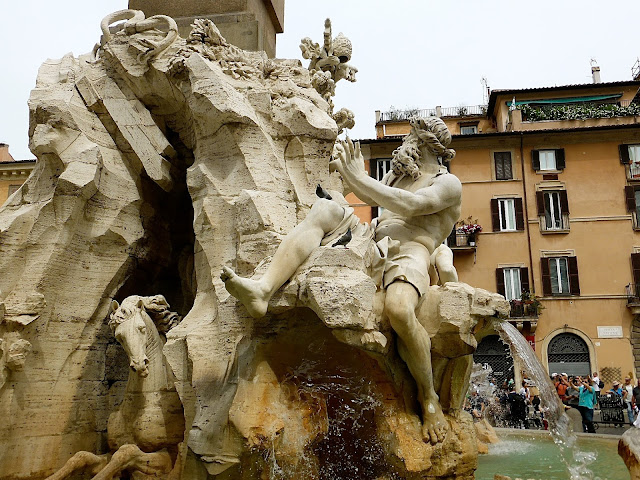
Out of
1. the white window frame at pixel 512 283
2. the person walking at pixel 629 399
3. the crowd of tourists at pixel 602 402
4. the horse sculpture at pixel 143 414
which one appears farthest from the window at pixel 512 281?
the horse sculpture at pixel 143 414

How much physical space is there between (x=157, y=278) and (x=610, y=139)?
871 inches

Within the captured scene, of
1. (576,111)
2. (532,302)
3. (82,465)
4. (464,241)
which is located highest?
(576,111)

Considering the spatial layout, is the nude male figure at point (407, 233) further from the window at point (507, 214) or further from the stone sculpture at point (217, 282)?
the window at point (507, 214)

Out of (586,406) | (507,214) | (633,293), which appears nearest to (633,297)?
(633,293)

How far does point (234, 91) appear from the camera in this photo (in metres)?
5.61

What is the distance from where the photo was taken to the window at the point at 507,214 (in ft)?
77.9

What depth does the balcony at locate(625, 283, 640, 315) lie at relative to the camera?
2194 centimetres

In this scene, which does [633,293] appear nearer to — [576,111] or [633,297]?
[633,297]

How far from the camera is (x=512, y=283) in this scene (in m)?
23.2

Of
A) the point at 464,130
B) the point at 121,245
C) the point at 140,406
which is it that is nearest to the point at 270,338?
the point at 140,406

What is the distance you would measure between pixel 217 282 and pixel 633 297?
2081 centimetres

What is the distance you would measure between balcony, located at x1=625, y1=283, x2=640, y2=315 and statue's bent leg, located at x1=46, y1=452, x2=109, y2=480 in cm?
2111

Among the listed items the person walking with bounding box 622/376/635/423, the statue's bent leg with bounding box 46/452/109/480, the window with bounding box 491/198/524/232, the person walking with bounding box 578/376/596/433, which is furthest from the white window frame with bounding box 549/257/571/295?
the statue's bent leg with bounding box 46/452/109/480

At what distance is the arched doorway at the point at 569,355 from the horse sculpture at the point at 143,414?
19.6 m
